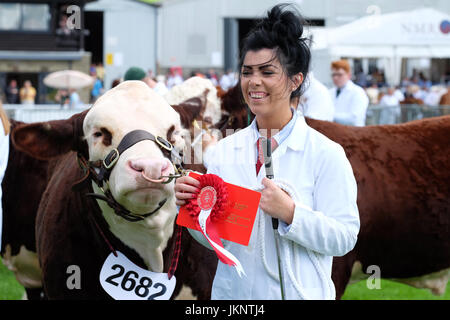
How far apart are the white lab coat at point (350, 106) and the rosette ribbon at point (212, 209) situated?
19.1 ft

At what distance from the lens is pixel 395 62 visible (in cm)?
1998

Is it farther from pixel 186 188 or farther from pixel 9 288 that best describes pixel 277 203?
pixel 9 288

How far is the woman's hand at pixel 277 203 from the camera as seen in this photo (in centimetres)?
213

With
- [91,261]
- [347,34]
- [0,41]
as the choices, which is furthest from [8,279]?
[0,41]

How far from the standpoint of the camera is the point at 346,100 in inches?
323

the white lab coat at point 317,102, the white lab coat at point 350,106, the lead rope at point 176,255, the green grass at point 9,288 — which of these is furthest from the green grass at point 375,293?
the lead rope at point 176,255

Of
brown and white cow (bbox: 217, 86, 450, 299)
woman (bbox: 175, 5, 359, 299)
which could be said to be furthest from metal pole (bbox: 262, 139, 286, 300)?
brown and white cow (bbox: 217, 86, 450, 299)

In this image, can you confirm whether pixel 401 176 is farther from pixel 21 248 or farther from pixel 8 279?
pixel 8 279

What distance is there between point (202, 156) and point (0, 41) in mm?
29838

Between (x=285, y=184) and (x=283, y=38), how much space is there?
0.50 meters

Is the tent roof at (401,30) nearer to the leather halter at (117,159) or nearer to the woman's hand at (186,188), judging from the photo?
the leather halter at (117,159)

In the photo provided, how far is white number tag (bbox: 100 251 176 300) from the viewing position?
3.20m

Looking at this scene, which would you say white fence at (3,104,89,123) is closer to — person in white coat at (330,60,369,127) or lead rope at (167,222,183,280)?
person in white coat at (330,60,369,127)

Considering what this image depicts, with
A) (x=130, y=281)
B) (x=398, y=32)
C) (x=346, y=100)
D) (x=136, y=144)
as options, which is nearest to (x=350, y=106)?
(x=346, y=100)
